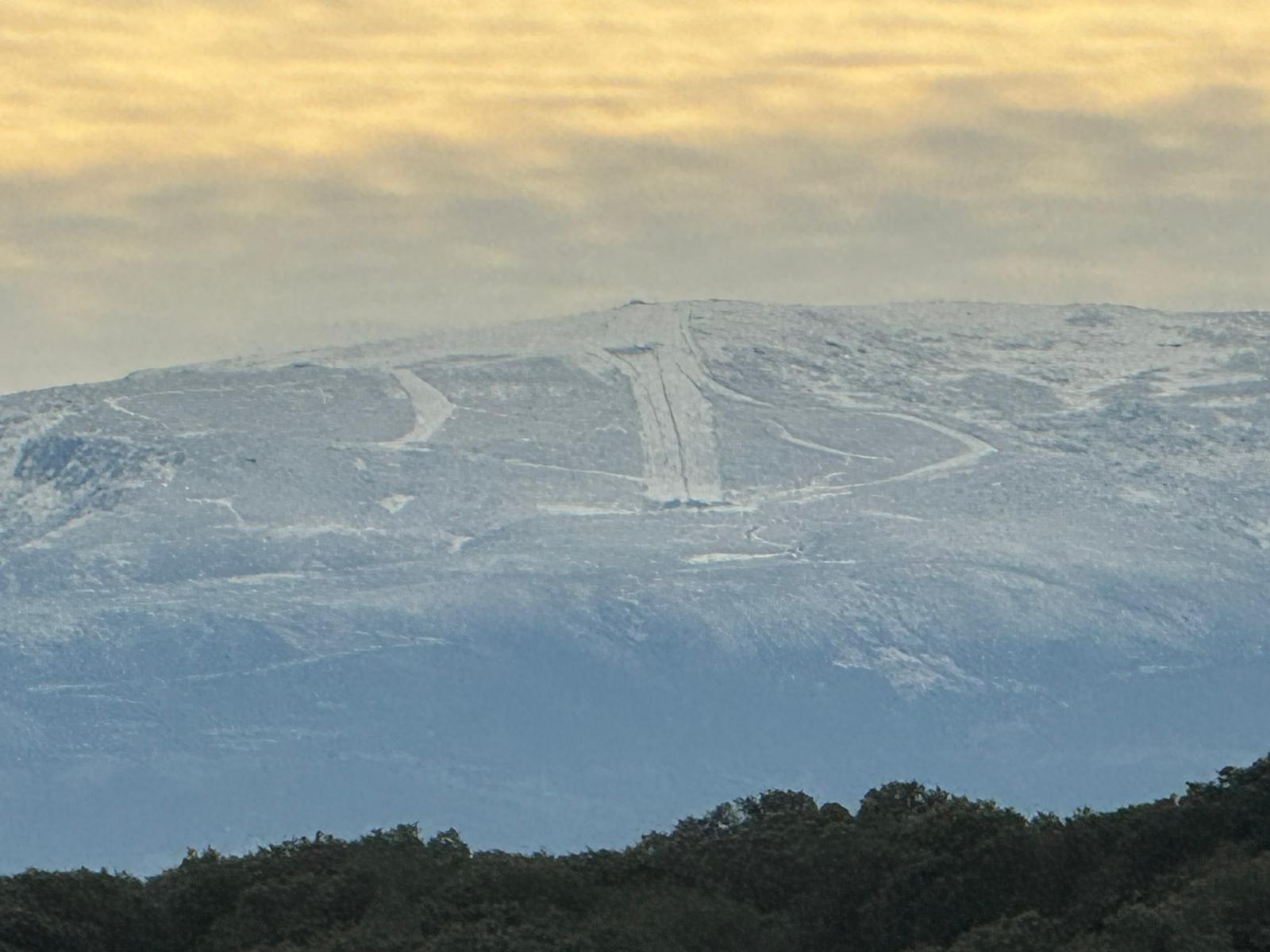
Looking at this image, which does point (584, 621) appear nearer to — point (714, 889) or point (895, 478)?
point (895, 478)

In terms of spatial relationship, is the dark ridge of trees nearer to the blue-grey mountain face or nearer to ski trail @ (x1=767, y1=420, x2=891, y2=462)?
the blue-grey mountain face

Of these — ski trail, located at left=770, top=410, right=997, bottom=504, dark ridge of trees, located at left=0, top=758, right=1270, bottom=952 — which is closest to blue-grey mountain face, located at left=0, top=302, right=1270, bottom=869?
ski trail, located at left=770, top=410, right=997, bottom=504

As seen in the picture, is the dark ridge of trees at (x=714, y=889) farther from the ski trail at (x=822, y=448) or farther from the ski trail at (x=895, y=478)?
the ski trail at (x=822, y=448)

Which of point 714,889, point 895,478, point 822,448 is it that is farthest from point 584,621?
point 714,889

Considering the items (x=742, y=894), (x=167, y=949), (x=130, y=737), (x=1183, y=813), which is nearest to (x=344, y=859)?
(x=167, y=949)

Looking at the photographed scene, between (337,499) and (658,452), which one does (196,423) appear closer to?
(337,499)

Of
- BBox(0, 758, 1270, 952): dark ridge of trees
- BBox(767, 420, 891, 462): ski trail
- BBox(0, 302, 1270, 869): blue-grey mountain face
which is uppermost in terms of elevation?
BBox(767, 420, 891, 462): ski trail
